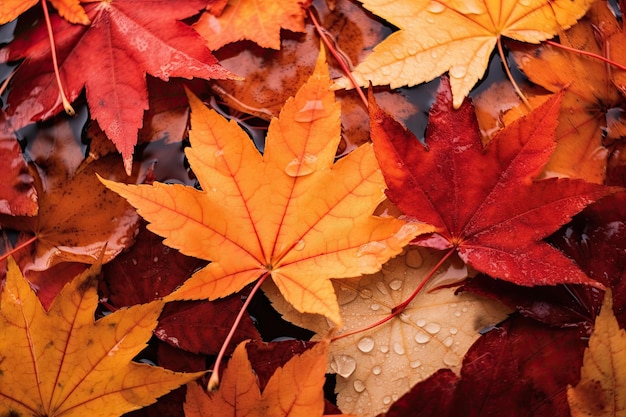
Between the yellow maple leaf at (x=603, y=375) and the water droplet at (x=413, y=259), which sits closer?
the yellow maple leaf at (x=603, y=375)

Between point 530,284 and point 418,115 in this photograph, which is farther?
point 418,115

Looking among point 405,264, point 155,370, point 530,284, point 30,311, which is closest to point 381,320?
point 405,264

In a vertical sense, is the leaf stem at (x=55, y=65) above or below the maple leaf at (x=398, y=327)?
above

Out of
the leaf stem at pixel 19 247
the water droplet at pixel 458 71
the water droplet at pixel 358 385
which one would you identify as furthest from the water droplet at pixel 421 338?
the leaf stem at pixel 19 247

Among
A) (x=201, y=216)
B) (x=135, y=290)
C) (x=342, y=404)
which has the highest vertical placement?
(x=201, y=216)

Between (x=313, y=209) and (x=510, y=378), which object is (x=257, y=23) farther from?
(x=510, y=378)

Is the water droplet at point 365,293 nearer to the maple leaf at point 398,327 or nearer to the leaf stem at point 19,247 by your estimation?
the maple leaf at point 398,327

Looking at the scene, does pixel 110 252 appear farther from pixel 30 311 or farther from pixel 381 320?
pixel 381 320

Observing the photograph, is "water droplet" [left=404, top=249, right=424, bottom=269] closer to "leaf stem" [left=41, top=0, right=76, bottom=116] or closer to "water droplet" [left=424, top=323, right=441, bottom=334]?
"water droplet" [left=424, top=323, right=441, bottom=334]
